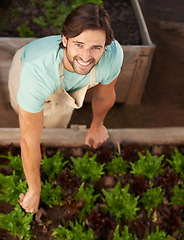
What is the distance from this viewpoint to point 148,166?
66.7 inches

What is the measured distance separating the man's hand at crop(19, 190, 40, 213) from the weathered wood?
→ 0.41m

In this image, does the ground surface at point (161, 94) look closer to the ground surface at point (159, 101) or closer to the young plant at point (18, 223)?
the ground surface at point (159, 101)

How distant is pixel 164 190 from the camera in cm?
166

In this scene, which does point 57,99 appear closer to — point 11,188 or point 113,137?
point 113,137

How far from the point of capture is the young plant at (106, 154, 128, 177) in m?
1.71

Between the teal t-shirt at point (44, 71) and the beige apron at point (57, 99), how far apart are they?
57 mm

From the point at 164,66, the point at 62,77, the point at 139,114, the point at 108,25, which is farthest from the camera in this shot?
the point at 164,66

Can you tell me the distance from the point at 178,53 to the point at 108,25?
2.85 metres

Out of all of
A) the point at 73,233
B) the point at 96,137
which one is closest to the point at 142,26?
the point at 96,137

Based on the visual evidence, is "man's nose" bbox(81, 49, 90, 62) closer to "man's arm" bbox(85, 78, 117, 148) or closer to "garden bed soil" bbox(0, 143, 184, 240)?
"man's arm" bbox(85, 78, 117, 148)

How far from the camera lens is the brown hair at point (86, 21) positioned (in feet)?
3.30

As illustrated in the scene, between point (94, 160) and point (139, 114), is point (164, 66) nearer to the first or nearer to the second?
point (139, 114)

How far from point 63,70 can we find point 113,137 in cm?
70

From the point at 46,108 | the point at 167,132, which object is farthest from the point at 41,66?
the point at 167,132
